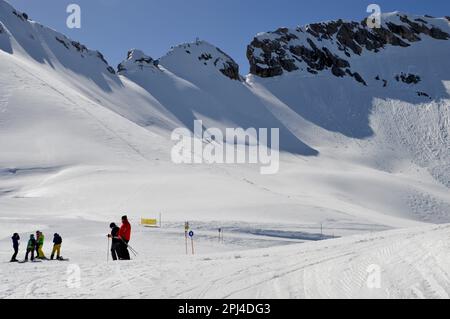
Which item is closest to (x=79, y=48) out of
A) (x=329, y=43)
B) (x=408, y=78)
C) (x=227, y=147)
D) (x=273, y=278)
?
(x=227, y=147)

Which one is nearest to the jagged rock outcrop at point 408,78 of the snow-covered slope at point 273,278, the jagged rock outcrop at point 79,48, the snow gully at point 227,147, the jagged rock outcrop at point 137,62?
the snow gully at point 227,147

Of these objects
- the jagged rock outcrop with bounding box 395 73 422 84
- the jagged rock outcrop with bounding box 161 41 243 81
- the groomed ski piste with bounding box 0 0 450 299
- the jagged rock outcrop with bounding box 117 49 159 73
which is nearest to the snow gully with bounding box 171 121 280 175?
the groomed ski piste with bounding box 0 0 450 299

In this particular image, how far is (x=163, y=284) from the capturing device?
25.0 feet

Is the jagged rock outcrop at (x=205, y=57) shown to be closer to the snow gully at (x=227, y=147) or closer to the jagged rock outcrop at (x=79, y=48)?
the jagged rock outcrop at (x=79, y=48)

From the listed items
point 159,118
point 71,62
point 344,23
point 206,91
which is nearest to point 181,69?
point 206,91

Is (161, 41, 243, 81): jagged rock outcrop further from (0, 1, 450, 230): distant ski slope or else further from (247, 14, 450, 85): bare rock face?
(247, 14, 450, 85): bare rock face

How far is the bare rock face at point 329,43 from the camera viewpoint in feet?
417

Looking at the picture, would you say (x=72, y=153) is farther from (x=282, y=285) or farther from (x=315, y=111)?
(x=315, y=111)

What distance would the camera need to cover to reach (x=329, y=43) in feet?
455

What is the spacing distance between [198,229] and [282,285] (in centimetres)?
2005

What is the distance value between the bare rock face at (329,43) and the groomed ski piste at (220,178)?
12.6 ft

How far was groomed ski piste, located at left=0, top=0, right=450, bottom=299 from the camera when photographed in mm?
8156

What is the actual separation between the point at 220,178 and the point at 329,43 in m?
105
